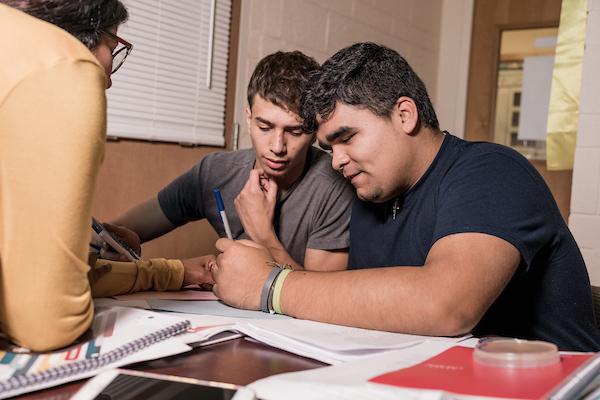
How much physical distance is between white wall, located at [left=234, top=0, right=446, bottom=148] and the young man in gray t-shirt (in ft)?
2.56

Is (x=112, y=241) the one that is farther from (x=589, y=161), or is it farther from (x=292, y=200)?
(x=589, y=161)

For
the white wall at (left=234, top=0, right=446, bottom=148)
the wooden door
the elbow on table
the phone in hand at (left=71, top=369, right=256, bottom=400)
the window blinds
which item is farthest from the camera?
the wooden door

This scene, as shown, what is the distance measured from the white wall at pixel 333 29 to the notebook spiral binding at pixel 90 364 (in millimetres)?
1840

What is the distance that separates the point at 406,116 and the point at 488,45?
2638mm

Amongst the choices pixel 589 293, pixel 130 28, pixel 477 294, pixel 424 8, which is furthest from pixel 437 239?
pixel 424 8

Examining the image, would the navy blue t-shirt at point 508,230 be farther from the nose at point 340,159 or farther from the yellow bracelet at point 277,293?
the yellow bracelet at point 277,293

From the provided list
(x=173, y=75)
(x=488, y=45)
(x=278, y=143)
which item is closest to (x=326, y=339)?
(x=278, y=143)

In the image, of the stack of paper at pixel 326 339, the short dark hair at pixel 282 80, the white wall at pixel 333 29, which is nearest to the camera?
the stack of paper at pixel 326 339

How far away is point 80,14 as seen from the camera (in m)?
0.88

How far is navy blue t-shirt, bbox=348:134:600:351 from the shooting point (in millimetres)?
1068

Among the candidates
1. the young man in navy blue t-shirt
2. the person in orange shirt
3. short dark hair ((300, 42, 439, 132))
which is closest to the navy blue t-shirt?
the young man in navy blue t-shirt

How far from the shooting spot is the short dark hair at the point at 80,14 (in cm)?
83

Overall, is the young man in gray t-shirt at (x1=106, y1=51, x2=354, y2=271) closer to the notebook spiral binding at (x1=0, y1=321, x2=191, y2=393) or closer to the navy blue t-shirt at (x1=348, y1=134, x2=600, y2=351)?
the navy blue t-shirt at (x1=348, y1=134, x2=600, y2=351)

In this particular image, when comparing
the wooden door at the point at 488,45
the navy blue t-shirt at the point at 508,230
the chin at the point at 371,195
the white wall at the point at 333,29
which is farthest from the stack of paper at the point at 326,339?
the wooden door at the point at 488,45
